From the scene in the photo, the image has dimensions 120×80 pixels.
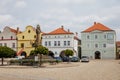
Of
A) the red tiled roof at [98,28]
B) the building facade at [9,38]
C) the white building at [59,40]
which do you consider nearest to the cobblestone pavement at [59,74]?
the white building at [59,40]

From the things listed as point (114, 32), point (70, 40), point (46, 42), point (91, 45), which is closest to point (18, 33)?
point (46, 42)

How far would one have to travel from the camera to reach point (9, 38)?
75.6m

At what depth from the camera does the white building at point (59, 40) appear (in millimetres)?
71438

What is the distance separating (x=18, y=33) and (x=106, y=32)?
24644mm

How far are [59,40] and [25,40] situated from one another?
973 cm

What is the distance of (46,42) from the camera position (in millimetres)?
73812

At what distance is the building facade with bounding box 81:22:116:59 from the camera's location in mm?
72188

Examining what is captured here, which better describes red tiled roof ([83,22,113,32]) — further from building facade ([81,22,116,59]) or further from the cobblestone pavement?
the cobblestone pavement

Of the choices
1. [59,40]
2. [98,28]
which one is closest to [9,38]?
[59,40]

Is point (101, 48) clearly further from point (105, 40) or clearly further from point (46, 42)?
point (46, 42)

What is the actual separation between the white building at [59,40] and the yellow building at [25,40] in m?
3.48

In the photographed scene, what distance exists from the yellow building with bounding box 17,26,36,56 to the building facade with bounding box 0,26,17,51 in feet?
4.28

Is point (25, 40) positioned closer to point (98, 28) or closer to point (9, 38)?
point (9, 38)

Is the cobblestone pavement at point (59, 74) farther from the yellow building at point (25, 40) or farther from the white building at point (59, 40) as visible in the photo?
the yellow building at point (25, 40)
